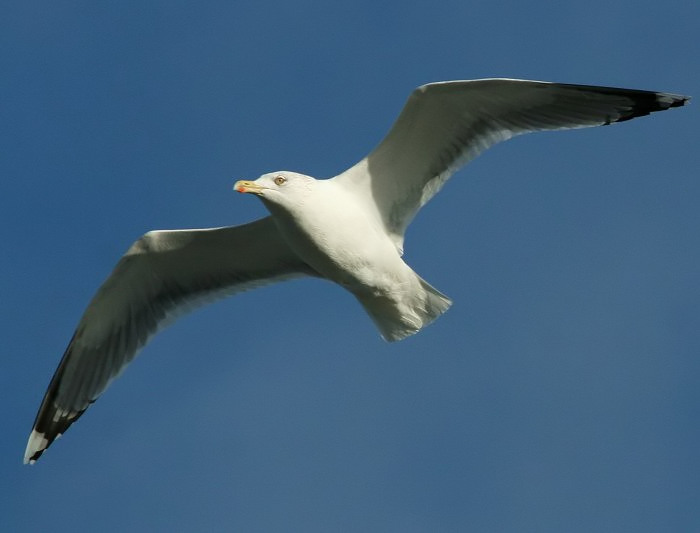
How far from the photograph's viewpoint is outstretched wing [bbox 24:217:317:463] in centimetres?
1144

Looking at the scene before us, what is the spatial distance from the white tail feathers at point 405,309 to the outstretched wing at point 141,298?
3.39ft

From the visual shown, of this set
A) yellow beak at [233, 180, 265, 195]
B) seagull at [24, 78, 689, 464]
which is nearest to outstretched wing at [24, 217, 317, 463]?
seagull at [24, 78, 689, 464]

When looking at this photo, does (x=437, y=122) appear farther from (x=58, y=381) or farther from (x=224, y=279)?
(x=58, y=381)

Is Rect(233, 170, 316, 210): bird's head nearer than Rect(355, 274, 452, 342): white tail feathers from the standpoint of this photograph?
Yes

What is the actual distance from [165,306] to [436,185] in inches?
109

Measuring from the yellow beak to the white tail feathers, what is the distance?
1278mm

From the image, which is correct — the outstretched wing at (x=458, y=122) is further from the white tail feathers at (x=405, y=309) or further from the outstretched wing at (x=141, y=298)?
the outstretched wing at (x=141, y=298)

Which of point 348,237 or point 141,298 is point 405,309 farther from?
point 141,298

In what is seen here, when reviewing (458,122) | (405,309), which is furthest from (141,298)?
(458,122)

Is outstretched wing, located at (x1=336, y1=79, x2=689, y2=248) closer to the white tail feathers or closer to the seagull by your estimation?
the seagull

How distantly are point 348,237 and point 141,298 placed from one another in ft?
7.95

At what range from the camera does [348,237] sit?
10336 millimetres

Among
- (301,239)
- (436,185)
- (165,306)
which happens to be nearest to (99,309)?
(165,306)

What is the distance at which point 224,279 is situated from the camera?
1184 cm
